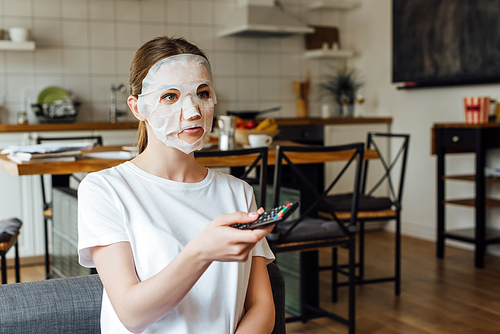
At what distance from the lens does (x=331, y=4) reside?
4.70 m

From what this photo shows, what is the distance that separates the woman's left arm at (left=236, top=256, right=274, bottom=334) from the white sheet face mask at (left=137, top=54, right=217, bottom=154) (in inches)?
10.9

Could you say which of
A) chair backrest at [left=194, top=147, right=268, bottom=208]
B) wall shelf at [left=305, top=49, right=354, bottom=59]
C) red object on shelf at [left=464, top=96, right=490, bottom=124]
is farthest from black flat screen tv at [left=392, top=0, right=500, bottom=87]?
chair backrest at [left=194, top=147, right=268, bottom=208]

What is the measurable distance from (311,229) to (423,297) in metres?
0.99

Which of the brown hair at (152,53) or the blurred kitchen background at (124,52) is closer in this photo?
the brown hair at (152,53)

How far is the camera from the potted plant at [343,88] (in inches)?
190

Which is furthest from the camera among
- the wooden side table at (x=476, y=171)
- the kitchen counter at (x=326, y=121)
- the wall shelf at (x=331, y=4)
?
the wall shelf at (x=331, y=4)

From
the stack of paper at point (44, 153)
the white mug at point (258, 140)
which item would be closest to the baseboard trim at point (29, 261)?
the stack of paper at point (44, 153)

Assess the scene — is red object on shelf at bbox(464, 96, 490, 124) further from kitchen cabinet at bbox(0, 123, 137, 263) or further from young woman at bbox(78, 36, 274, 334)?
young woman at bbox(78, 36, 274, 334)

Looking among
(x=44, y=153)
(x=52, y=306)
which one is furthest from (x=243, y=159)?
(x=52, y=306)

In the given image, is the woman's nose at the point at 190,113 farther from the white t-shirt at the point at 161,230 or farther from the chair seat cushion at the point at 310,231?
the chair seat cushion at the point at 310,231

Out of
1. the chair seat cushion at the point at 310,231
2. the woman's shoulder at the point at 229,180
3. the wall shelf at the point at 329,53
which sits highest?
the wall shelf at the point at 329,53

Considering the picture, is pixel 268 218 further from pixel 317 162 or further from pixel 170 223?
pixel 317 162

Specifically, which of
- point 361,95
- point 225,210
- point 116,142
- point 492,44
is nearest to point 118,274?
point 225,210

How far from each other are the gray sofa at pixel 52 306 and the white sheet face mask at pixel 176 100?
14.8 inches
